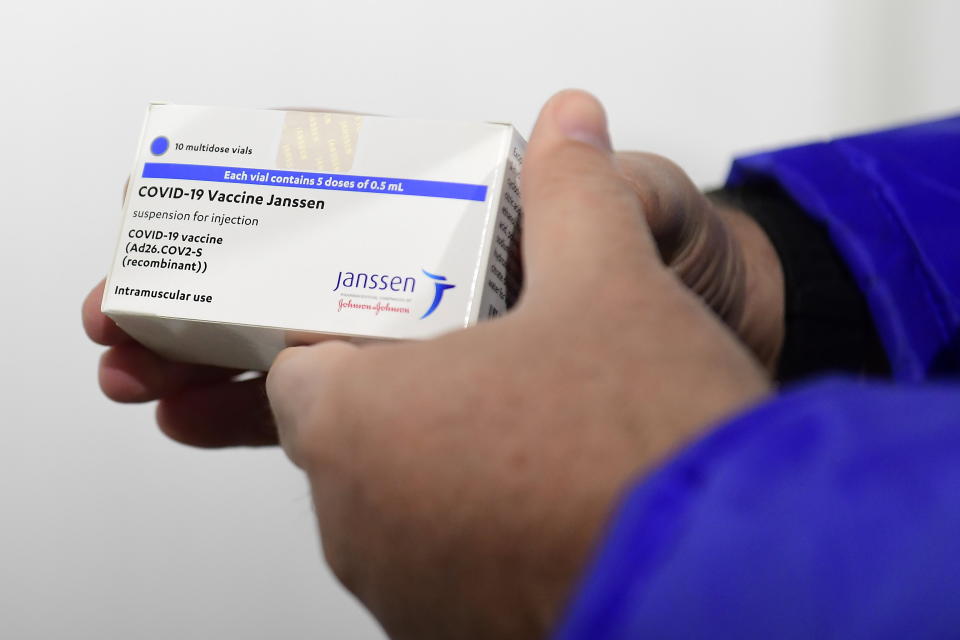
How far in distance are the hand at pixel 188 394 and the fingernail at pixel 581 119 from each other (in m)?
0.43

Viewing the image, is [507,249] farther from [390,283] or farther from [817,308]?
[817,308]

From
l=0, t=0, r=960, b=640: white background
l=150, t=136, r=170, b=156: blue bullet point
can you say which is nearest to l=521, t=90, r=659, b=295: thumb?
l=150, t=136, r=170, b=156: blue bullet point

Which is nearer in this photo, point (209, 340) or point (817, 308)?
point (209, 340)

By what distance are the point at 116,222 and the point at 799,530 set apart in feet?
2.40

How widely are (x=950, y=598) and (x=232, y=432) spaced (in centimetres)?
66

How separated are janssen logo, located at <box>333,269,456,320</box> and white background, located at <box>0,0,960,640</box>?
36 cm

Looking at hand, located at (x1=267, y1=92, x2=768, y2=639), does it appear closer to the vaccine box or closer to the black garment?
the vaccine box

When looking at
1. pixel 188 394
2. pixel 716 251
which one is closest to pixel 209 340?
pixel 188 394

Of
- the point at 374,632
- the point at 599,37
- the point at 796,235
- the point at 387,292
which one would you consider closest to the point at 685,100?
the point at 599,37

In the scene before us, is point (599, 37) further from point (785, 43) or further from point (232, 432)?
point (232, 432)

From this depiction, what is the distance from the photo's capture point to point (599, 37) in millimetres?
837

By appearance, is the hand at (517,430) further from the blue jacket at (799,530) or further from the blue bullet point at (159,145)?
the blue bullet point at (159,145)

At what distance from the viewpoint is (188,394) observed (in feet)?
2.51

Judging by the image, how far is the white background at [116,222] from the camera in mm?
791
